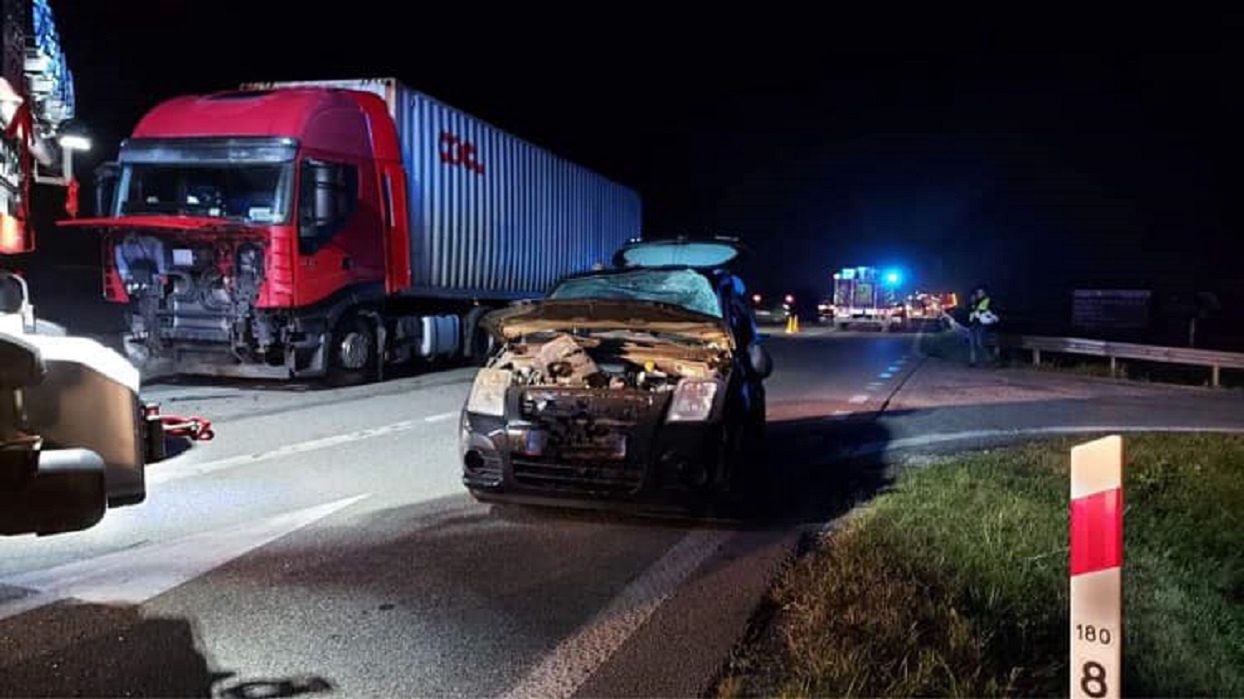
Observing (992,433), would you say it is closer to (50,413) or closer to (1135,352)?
(50,413)

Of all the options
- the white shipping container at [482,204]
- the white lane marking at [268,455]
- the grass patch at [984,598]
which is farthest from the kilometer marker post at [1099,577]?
the white shipping container at [482,204]

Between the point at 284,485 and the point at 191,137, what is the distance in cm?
688

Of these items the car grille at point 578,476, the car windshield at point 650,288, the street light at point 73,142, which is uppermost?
the street light at point 73,142

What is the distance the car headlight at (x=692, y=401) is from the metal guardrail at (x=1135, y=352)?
14509 mm

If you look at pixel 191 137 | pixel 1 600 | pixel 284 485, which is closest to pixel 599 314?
pixel 284 485

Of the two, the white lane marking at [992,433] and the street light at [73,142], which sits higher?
the street light at [73,142]

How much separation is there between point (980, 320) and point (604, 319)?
14.7 metres

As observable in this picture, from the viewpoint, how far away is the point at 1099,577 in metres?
3.33

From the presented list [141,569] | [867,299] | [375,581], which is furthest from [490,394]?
[867,299]

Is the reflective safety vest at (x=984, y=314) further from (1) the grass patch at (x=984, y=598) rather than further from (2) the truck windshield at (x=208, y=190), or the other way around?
(2) the truck windshield at (x=208, y=190)

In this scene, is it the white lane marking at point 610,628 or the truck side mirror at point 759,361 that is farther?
the truck side mirror at point 759,361

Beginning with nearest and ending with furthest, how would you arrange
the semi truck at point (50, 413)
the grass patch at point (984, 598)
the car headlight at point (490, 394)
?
the semi truck at point (50, 413), the grass patch at point (984, 598), the car headlight at point (490, 394)

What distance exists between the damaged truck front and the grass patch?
0.96 m

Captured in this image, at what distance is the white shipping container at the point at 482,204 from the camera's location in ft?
49.6
